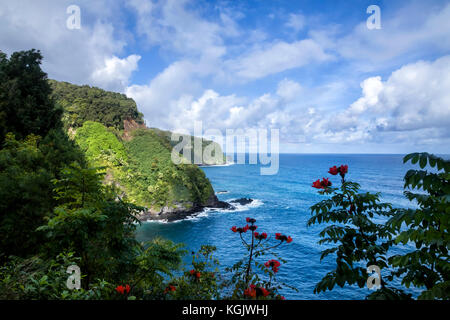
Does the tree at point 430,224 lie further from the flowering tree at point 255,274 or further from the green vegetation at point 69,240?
the green vegetation at point 69,240

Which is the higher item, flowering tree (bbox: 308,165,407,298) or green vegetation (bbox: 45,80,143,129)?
green vegetation (bbox: 45,80,143,129)

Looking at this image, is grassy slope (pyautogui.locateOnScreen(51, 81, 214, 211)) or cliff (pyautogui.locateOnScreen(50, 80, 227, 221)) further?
grassy slope (pyautogui.locateOnScreen(51, 81, 214, 211))

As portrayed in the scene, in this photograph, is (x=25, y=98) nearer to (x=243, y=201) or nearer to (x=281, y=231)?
(x=281, y=231)

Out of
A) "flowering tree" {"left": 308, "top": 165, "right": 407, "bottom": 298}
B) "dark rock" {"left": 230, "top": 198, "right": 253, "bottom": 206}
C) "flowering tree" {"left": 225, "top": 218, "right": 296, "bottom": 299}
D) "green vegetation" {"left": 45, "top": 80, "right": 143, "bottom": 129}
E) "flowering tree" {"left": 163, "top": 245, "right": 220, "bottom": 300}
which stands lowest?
"dark rock" {"left": 230, "top": 198, "right": 253, "bottom": 206}

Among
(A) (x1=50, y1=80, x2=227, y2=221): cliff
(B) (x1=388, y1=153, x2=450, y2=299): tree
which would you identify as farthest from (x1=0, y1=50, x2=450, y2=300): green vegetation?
(A) (x1=50, y1=80, x2=227, y2=221): cliff

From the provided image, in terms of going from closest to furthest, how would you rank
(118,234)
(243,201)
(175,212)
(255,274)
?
1. (255,274)
2. (118,234)
3. (175,212)
4. (243,201)

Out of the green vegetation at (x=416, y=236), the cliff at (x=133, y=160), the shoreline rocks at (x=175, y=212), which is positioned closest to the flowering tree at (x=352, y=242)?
the green vegetation at (x=416, y=236)

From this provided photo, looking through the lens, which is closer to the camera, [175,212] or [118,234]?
[118,234]

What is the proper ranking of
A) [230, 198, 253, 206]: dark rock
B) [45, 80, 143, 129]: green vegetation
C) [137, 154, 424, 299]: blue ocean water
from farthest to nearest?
[230, 198, 253, 206]: dark rock < [45, 80, 143, 129]: green vegetation < [137, 154, 424, 299]: blue ocean water

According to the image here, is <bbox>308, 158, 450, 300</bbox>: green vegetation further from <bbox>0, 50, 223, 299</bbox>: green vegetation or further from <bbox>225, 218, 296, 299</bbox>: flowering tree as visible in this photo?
<bbox>0, 50, 223, 299</bbox>: green vegetation

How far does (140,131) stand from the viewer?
56469 millimetres

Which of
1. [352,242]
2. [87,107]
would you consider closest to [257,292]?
[352,242]
